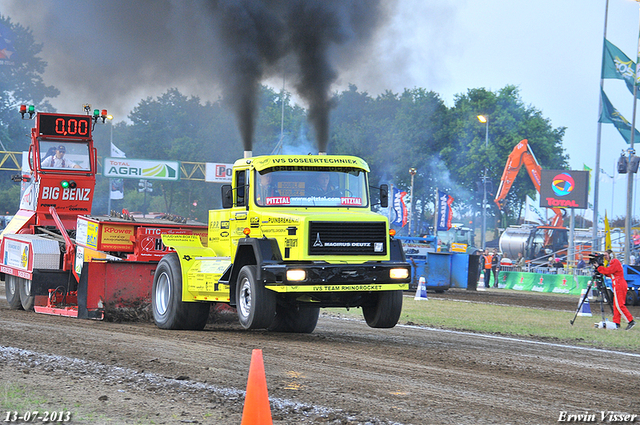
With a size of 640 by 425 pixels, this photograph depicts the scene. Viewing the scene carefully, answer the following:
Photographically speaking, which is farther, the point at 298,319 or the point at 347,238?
the point at 298,319

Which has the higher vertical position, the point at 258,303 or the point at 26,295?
the point at 258,303

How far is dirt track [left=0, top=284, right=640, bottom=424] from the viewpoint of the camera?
6.48 m

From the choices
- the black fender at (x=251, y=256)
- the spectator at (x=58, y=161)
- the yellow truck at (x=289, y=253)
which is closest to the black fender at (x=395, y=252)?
the yellow truck at (x=289, y=253)

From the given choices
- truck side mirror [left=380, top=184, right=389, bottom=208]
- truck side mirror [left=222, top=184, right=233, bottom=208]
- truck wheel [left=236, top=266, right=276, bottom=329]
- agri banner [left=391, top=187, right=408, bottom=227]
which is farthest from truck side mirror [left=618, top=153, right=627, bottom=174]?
truck wheel [left=236, top=266, right=276, bottom=329]

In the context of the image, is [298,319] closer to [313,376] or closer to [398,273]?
[398,273]

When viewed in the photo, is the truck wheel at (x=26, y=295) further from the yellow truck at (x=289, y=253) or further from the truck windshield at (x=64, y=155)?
the yellow truck at (x=289, y=253)

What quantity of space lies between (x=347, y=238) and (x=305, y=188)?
1119mm

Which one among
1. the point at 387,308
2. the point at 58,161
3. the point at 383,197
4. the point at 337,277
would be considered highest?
the point at 58,161

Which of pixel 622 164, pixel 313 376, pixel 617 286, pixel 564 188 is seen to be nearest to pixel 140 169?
pixel 564 188

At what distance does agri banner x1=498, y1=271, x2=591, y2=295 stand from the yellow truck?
71.2 ft

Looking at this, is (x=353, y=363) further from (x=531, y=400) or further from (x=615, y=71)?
(x=615, y=71)

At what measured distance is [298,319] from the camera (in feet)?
43.2

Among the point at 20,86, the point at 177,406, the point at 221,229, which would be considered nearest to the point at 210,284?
the point at 221,229

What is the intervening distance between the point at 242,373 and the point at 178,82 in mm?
13353
